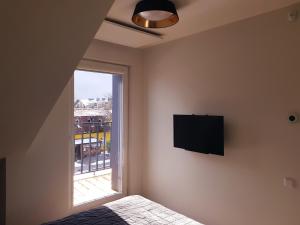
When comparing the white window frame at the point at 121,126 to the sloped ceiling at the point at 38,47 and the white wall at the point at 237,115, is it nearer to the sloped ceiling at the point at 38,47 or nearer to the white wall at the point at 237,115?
the white wall at the point at 237,115

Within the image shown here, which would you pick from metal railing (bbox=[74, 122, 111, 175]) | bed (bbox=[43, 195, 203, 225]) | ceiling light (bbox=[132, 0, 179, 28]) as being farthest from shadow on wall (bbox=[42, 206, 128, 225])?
ceiling light (bbox=[132, 0, 179, 28])

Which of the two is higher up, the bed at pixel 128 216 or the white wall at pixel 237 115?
the white wall at pixel 237 115

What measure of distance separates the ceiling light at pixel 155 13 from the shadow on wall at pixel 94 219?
6.06ft

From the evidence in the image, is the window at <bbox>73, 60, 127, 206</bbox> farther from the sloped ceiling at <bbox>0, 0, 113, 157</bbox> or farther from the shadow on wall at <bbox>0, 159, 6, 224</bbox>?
the sloped ceiling at <bbox>0, 0, 113, 157</bbox>

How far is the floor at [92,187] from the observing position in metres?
3.35

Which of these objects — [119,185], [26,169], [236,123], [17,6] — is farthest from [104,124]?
[17,6]

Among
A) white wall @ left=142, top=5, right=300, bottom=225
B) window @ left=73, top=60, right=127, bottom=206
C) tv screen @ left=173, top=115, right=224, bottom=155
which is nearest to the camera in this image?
white wall @ left=142, top=5, right=300, bottom=225

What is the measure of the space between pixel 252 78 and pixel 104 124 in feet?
7.88

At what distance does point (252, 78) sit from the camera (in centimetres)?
242

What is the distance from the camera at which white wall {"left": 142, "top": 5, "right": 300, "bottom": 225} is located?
7.23 feet

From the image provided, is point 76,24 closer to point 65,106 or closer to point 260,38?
point 65,106

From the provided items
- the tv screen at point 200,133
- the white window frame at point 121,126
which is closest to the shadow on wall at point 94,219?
the white window frame at point 121,126

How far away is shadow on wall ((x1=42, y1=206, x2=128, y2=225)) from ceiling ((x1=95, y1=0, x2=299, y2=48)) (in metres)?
1.95

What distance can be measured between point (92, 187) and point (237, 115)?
261 cm
